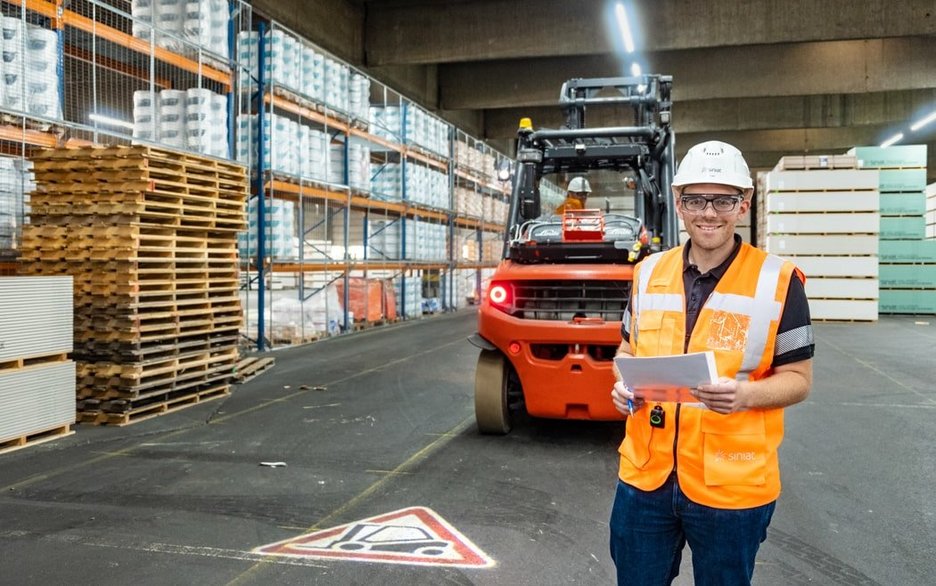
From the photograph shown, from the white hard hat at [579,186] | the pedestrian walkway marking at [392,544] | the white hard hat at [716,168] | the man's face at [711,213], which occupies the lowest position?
the pedestrian walkway marking at [392,544]

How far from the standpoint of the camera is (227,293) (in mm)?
8898

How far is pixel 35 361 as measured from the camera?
21.6 ft

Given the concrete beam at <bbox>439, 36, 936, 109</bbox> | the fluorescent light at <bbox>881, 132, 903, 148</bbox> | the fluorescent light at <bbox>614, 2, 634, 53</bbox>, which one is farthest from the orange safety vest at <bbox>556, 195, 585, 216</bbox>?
the fluorescent light at <bbox>881, 132, 903, 148</bbox>

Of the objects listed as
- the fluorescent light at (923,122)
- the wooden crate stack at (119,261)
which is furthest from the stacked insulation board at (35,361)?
the fluorescent light at (923,122)

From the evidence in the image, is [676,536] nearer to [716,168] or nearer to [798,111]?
[716,168]

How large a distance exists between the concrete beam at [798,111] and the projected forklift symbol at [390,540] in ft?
66.1

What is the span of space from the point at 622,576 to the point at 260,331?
431 inches

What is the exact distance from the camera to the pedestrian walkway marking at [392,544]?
3906 mm

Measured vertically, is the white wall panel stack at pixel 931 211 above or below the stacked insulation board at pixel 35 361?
above

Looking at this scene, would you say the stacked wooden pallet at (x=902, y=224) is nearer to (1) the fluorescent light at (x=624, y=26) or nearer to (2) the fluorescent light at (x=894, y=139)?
(1) the fluorescent light at (x=624, y=26)

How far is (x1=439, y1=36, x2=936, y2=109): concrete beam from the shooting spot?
18.7 m

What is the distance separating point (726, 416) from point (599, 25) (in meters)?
15.7

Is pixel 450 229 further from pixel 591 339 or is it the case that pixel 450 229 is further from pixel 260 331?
pixel 591 339

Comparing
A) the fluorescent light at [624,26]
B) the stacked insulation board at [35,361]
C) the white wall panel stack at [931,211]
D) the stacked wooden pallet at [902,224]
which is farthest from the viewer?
the white wall panel stack at [931,211]
